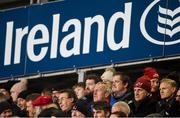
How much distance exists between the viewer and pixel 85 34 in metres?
16.1

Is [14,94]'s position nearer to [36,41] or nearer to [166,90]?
[36,41]

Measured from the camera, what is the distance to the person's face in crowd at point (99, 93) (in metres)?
15.1

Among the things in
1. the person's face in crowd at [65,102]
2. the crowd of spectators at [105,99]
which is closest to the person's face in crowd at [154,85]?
the crowd of spectators at [105,99]

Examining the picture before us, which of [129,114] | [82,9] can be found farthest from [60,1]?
[129,114]

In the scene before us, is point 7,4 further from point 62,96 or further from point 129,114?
point 129,114

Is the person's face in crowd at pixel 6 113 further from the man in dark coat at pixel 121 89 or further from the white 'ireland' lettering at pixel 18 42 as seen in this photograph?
the man in dark coat at pixel 121 89

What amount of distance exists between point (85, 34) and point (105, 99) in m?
1.46

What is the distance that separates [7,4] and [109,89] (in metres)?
3.28

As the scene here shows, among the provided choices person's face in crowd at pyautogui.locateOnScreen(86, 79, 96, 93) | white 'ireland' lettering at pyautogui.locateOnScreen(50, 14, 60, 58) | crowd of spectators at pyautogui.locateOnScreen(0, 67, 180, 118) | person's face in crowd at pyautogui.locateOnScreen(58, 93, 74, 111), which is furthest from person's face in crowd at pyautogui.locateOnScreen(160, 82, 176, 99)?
white 'ireland' lettering at pyautogui.locateOnScreen(50, 14, 60, 58)

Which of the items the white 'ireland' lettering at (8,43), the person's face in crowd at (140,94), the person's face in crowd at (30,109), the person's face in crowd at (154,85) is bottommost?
the person's face in crowd at (30,109)

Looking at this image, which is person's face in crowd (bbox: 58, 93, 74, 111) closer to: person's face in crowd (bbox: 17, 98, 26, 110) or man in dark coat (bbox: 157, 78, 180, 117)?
person's face in crowd (bbox: 17, 98, 26, 110)

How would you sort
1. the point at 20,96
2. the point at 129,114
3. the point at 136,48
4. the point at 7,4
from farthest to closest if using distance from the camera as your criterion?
1. the point at 7,4
2. the point at 20,96
3. the point at 136,48
4. the point at 129,114

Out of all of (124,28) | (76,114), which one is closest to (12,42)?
(124,28)

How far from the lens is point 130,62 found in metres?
15.4
